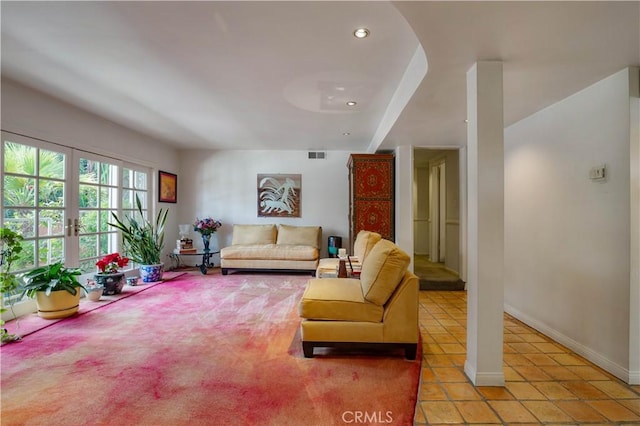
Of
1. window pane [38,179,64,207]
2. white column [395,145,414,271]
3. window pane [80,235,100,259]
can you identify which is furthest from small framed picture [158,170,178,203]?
white column [395,145,414,271]

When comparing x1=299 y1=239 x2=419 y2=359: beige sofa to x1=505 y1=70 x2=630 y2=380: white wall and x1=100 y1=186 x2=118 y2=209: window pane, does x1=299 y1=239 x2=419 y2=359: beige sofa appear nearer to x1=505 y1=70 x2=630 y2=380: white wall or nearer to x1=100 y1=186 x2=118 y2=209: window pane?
x1=505 y1=70 x2=630 y2=380: white wall

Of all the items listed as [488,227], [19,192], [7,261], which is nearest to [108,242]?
[19,192]

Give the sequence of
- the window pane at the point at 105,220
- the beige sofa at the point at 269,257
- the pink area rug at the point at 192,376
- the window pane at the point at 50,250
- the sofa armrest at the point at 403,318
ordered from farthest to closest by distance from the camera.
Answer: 1. the beige sofa at the point at 269,257
2. the window pane at the point at 105,220
3. the window pane at the point at 50,250
4. the sofa armrest at the point at 403,318
5. the pink area rug at the point at 192,376

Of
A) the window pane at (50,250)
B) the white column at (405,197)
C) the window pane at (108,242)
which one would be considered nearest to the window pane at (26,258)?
the window pane at (50,250)

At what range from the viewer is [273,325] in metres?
2.92

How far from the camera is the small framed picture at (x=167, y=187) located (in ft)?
18.4

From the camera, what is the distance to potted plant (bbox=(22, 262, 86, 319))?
118 inches

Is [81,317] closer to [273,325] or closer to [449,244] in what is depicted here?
[273,325]

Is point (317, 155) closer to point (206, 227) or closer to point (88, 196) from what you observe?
point (206, 227)

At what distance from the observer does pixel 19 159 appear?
312 centimetres

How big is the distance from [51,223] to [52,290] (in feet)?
3.17

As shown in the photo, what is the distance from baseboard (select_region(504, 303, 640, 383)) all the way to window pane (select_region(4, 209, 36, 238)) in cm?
558

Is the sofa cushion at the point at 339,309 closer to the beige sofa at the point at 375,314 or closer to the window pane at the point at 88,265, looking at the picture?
the beige sofa at the point at 375,314

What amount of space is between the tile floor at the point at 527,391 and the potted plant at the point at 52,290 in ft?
11.9
